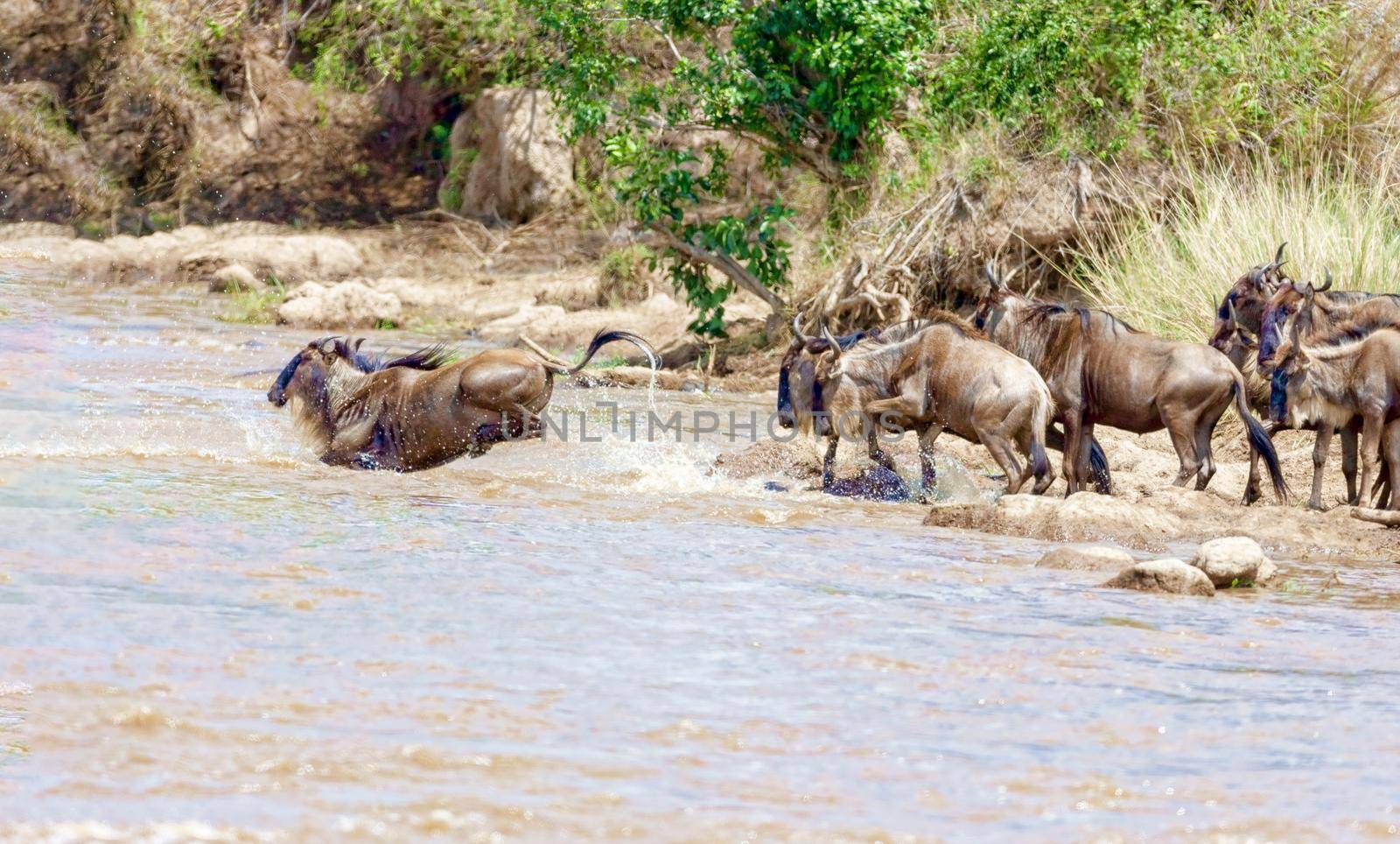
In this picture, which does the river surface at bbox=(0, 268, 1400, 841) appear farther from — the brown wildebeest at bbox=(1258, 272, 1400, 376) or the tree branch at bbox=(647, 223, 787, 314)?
the tree branch at bbox=(647, 223, 787, 314)

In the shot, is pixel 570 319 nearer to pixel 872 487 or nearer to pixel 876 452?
pixel 876 452

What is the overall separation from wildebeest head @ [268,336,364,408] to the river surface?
4.84 feet

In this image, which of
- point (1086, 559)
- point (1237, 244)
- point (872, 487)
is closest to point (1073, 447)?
point (872, 487)

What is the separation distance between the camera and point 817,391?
9.71m

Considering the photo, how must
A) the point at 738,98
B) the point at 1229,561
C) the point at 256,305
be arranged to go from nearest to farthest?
the point at 1229,561 < the point at 738,98 < the point at 256,305

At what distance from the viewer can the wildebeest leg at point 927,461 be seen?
9.43 metres

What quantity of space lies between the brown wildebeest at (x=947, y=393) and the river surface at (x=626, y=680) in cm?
104

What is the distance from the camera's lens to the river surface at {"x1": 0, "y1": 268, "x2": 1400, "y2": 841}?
12.8 feet

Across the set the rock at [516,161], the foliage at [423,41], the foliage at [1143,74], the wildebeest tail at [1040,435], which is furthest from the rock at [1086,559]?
the rock at [516,161]

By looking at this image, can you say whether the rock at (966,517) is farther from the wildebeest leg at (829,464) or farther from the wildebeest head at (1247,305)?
the wildebeest head at (1247,305)

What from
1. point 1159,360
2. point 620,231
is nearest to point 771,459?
point 1159,360

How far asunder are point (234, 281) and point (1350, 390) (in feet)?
48.0

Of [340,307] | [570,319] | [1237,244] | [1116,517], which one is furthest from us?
[340,307]

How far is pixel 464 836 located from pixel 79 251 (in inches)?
791
